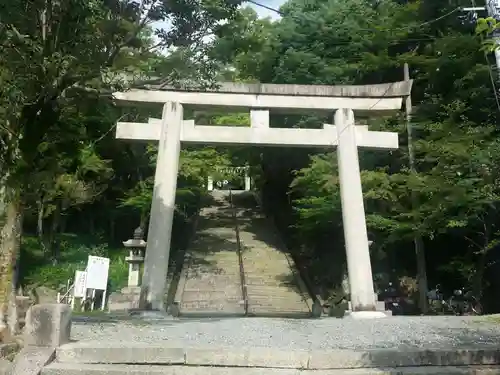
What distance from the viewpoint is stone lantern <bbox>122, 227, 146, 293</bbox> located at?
15508mm

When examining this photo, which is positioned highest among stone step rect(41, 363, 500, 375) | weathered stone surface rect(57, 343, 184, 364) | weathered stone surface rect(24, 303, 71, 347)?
weathered stone surface rect(24, 303, 71, 347)

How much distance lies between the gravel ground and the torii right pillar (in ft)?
6.82

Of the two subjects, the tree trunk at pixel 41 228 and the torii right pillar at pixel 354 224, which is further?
the tree trunk at pixel 41 228

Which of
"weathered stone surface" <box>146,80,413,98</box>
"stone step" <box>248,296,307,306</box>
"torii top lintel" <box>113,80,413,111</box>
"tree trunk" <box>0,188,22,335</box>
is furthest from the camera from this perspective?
"stone step" <box>248,296,307,306</box>

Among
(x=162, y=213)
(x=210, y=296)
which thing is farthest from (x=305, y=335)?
(x=210, y=296)

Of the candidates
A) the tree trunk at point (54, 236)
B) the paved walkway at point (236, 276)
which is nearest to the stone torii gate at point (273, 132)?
the paved walkway at point (236, 276)

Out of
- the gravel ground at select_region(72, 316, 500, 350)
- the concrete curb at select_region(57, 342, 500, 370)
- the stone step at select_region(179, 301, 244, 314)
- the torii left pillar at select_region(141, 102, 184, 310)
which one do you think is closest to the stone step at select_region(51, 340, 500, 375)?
the concrete curb at select_region(57, 342, 500, 370)

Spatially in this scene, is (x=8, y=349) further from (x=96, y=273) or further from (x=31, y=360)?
(x=96, y=273)

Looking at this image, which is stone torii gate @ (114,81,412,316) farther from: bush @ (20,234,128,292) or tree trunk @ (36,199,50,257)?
bush @ (20,234,128,292)

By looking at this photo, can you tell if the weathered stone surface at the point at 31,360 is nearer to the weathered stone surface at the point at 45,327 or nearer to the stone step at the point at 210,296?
the weathered stone surface at the point at 45,327

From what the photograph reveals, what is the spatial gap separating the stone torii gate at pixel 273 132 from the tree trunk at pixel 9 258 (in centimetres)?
483

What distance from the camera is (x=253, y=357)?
4664 millimetres

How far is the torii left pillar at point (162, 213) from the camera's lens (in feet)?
32.8

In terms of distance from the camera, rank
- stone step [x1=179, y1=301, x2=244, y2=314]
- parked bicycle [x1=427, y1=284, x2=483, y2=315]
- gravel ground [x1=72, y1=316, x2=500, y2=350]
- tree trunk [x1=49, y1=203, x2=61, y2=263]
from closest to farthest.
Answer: gravel ground [x1=72, y1=316, x2=500, y2=350]
parked bicycle [x1=427, y1=284, x2=483, y2=315]
stone step [x1=179, y1=301, x2=244, y2=314]
tree trunk [x1=49, y1=203, x2=61, y2=263]
